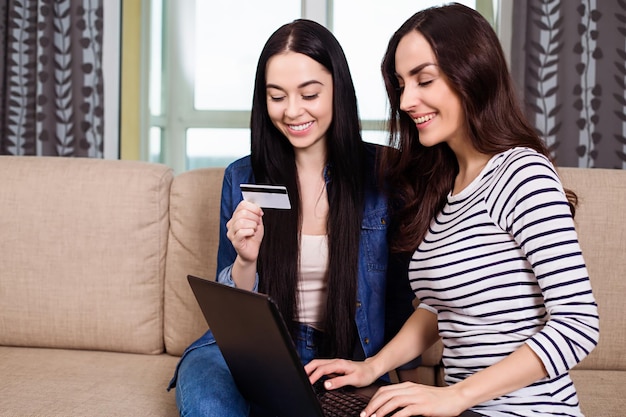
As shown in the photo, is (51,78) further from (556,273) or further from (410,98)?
(556,273)

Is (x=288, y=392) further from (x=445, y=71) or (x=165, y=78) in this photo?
(x=165, y=78)

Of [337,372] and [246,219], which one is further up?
[246,219]

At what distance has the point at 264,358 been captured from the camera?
44.9 inches

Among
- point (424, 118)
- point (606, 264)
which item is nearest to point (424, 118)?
point (424, 118)

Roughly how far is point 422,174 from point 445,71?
0.27 metres

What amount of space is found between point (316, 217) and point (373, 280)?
0.64 feet

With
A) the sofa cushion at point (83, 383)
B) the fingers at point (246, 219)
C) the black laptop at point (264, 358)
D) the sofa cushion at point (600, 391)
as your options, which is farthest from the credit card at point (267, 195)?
the sofa cushion at point (600, 391)

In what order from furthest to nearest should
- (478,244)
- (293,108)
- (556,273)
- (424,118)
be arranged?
1. (293,108)
2. (424,118)
3. (478,244)
4. (556,273)

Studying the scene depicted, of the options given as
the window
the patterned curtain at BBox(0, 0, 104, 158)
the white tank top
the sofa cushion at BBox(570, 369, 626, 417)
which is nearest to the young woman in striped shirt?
the white tank top

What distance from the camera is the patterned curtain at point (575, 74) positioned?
2.85 metres

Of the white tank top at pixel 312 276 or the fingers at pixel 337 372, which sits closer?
the fingers at pixel 337 372

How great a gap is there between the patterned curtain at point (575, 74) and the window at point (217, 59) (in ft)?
3.19

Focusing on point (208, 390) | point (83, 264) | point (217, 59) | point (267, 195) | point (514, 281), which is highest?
point (217, 59)

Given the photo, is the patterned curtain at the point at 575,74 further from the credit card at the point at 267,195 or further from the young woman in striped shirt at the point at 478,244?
the credit card at the point at 267,195
